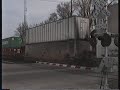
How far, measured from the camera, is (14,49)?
45.4 meters

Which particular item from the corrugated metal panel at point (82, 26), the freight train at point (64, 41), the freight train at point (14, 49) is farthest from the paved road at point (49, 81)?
the freight train at point (14, 49)

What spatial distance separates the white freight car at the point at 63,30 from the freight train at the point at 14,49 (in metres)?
6.31

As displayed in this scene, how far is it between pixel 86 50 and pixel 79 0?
2332 centimetres

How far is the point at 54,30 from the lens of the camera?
33219 mm

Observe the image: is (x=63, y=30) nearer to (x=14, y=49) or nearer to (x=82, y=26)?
(x=82, y=26)

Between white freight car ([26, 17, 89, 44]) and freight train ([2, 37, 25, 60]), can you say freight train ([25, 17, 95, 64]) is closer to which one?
white freight car ([26, 17, 89, 44])

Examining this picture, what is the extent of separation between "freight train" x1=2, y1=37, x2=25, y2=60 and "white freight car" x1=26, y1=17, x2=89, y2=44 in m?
6.31

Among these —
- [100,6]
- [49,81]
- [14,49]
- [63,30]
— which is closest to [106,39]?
[100,6]

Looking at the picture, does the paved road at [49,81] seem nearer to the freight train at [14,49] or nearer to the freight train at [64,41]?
the freight train at [64,41]

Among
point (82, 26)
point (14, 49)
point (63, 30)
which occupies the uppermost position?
point (82, 26)

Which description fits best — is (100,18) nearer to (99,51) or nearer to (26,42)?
(99,51)

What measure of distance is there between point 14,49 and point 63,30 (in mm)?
16241

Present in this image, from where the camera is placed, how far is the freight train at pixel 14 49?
145 feet

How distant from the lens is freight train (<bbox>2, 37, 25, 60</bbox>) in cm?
4425
